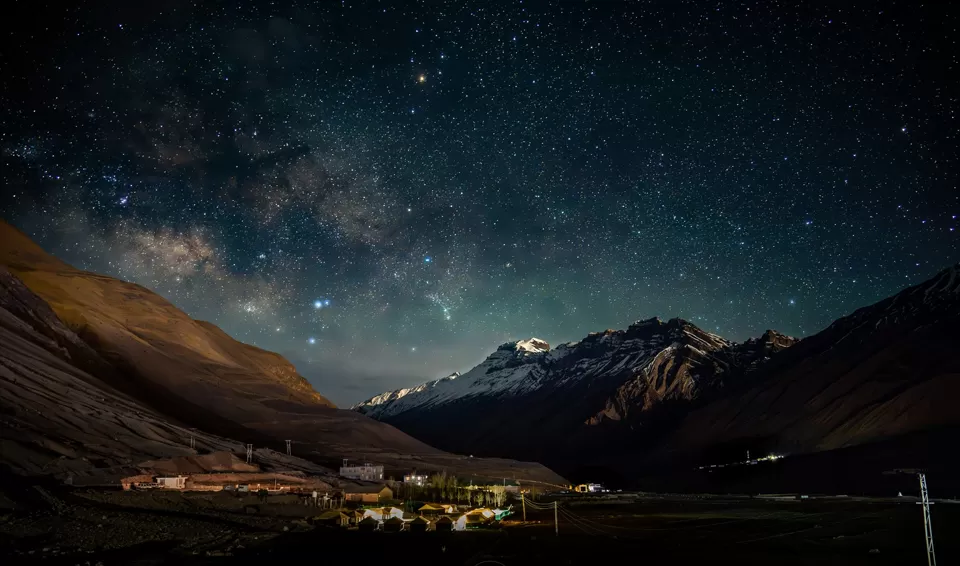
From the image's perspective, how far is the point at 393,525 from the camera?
8425 centimetres

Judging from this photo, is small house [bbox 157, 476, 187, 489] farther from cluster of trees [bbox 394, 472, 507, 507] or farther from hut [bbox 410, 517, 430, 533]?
cluster of trees [bbox 394, 472, 507, 507]

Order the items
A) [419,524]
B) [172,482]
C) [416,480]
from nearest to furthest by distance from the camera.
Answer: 1. [419,524]
2. [172,482]
3. [416,480]

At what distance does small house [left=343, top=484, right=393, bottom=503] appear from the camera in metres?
117

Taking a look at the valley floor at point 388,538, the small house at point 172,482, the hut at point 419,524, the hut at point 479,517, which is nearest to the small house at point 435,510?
the hut at point 479,517

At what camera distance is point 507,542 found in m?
63.4

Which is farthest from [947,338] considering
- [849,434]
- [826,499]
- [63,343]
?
[63,343]

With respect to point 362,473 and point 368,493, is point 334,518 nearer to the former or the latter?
point 368,493

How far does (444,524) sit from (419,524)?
3487 mm

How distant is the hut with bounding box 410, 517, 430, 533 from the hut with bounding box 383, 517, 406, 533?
61.7 inches

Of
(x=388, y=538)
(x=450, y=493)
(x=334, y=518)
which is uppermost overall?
(x=388, y=538)

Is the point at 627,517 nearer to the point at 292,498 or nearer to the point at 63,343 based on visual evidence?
the point at 292,498

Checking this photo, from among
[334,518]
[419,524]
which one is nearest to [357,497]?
[334,518]

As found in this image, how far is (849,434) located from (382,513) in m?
159

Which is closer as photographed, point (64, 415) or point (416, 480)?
point (64, 415)
